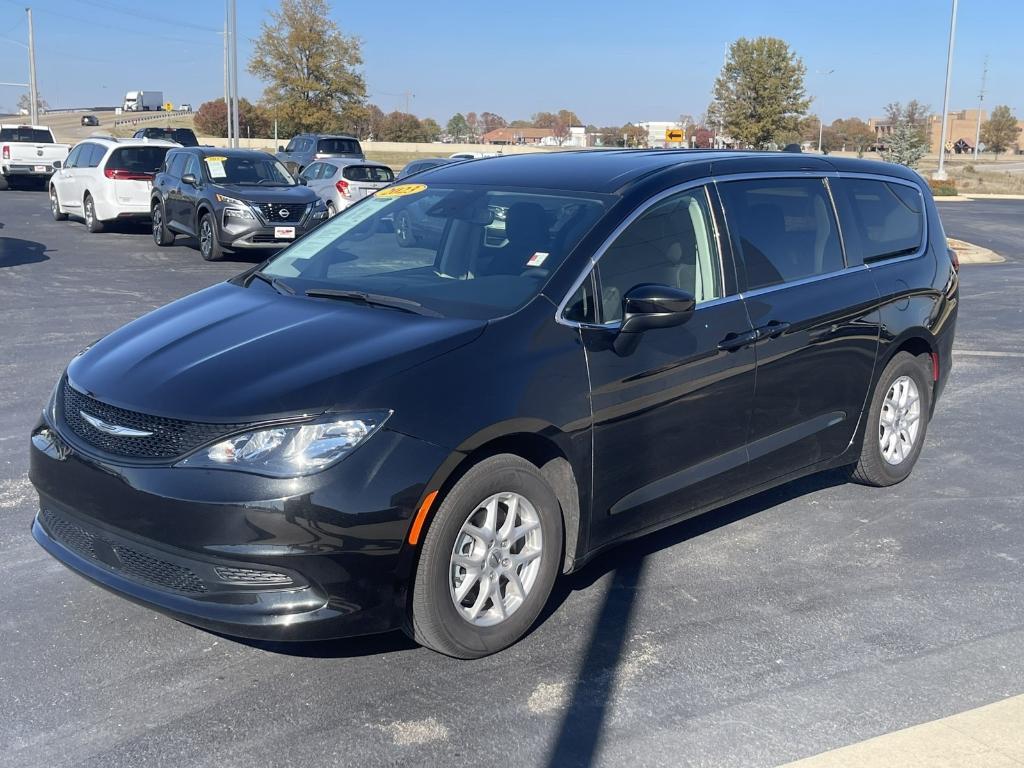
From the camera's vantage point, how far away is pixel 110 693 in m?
3.77

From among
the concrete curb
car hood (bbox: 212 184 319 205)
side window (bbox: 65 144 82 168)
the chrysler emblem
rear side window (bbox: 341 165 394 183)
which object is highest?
side window (bbox: 65 144 82 168)

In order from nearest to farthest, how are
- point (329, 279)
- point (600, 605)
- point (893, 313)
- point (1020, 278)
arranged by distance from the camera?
point (600, 605), point (329, 279), point (893, 313), point (1020, 278)

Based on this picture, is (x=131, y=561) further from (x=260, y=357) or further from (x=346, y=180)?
(x=346, y=180)

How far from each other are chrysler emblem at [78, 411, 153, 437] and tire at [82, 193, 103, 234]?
17462mm

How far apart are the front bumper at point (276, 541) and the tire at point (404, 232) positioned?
1.70 m

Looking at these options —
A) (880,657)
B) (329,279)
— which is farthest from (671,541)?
(329,279)

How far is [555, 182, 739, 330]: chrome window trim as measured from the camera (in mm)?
4352

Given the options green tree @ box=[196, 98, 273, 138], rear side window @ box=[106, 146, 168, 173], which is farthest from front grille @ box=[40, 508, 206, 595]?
green tree @ box=[196, 98, 273, 138]

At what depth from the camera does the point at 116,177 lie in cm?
1964

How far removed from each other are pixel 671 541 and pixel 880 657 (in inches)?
55.0

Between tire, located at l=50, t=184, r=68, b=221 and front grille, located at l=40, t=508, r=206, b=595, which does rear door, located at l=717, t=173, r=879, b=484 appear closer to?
front grille, located at l=40, t=508, r=206, b=595

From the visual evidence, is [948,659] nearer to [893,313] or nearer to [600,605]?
[600,605]

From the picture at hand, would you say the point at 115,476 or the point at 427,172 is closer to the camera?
the point at 115,476

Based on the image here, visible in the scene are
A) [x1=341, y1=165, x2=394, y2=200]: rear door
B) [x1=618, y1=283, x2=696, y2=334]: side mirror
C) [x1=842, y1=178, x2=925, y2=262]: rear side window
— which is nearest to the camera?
[x1=618, y1=283, x2=696, y2=334]: side mirror
